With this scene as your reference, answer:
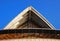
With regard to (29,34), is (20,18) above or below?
above

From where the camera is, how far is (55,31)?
10664 mm

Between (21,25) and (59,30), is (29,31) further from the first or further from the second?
(21,25)

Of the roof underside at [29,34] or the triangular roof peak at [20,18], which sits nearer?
the roof underside at [29,34]

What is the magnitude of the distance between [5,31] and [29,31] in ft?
3.41

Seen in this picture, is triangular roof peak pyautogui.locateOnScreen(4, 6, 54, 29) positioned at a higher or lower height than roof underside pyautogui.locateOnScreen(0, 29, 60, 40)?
higher

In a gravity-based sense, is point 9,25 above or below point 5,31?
above

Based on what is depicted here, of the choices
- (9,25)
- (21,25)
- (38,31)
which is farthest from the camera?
(21,25)

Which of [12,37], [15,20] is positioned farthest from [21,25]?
[12,37]

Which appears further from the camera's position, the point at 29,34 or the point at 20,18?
the point at 20,18

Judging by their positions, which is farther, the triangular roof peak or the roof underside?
the triangular roof peak

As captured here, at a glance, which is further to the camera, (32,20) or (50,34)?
(32,20)

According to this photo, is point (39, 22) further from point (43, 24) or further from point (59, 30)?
point (59, 30)

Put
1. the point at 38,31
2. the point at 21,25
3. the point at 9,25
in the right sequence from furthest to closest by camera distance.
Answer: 1. the point at 21,25
2. the point at 9,25
3. the point at 38,31

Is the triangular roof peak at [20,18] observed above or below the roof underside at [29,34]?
above
